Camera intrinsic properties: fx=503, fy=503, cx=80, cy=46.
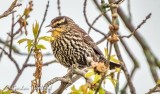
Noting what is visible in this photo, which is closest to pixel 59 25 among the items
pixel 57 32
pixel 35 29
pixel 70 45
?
pixel 57 32

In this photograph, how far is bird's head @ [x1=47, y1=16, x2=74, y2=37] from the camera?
551 cm

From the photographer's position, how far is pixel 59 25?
577 centimetres

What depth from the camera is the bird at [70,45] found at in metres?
5.42

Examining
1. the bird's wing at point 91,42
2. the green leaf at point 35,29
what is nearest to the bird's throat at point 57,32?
the bird's wing at point 91,42

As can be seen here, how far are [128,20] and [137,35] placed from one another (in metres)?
0.20

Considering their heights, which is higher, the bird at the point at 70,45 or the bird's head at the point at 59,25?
the bird's head at the point at 59,25

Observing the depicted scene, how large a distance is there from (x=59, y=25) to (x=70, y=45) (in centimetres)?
30

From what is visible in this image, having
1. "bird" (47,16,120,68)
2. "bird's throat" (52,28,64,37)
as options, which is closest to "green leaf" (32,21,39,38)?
"bird" (47,16,120,68)

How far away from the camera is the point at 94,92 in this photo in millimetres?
2771

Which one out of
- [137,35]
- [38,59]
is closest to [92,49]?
[137,35]

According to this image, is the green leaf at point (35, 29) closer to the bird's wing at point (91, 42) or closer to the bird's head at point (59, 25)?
the bird's head at point (59, 25)

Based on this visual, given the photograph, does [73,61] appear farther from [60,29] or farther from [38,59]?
[38,59]

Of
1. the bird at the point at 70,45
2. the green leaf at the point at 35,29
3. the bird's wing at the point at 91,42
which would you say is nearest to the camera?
the green leaf at the point at 35,29

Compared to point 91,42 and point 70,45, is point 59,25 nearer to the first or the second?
point 70,45
